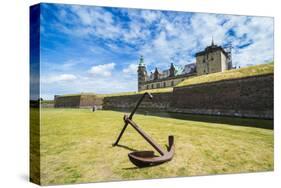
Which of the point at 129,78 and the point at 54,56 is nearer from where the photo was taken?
the point at 54,56

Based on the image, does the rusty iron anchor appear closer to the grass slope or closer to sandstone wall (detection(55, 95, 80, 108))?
sandstone wall (detection(55, 95, 80, 108))

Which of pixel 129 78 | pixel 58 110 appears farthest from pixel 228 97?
pixel 58 110

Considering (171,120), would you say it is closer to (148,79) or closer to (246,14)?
(148,79)

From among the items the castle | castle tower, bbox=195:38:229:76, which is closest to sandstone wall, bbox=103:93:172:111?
the castle

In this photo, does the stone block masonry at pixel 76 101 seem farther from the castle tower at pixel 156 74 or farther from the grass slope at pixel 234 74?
the grass slope at pixel 234 74

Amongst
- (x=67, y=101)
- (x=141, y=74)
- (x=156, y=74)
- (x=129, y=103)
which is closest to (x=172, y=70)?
(x=156, y=74)

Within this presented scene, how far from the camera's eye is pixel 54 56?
23.5ft

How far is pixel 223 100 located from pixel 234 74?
888mm

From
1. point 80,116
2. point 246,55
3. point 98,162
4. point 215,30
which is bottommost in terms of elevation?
point 98,162

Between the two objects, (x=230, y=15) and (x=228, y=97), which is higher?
(x=230, y=15)

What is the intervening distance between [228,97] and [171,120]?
5.95ft

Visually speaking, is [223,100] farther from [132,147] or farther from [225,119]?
[132,147]

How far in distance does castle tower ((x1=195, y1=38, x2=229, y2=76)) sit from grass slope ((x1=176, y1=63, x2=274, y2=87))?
0.19 m

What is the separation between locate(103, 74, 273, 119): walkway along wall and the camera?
872cm
